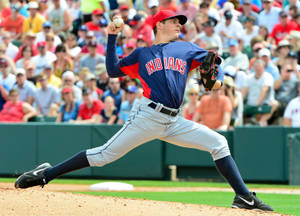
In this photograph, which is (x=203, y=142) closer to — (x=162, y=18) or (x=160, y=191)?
(x=162, y=18)

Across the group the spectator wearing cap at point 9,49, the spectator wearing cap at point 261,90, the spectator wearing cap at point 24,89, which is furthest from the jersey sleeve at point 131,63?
the spectator wearing cap at point 9,49

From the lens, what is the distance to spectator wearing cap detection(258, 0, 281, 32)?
14.7 metres

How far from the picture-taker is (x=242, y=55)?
44.7 ft

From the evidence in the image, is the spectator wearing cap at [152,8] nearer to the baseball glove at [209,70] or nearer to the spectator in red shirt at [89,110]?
the spectator in red shirt at [89,110]

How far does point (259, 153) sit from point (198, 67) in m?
5.32

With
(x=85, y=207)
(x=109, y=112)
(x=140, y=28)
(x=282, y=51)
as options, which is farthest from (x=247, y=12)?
(x=85, y=207)

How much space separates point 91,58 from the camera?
49.2ft

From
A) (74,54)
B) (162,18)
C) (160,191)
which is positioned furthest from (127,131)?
(74,54)

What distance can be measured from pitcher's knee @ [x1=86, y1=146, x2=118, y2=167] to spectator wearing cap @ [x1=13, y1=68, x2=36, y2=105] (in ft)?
25.6

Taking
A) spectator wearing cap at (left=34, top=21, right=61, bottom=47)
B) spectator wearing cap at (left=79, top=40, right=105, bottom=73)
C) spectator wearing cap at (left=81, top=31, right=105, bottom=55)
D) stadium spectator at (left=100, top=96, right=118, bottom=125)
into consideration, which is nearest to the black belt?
stadium spectator at (left=100, top=96, right=118, bottom=125)

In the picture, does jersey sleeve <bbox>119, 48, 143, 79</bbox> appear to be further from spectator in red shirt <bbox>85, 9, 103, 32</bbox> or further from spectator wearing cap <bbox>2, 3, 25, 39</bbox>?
spectator wearing cap <bbox>2, 3, 25, 39</bbox>

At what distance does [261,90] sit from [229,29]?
9.26 feet

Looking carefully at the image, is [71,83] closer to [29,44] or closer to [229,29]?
[29,44]

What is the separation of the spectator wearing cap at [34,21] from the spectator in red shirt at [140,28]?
9.08 ft
